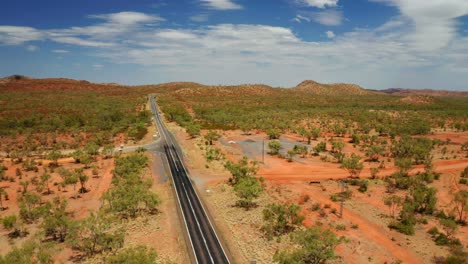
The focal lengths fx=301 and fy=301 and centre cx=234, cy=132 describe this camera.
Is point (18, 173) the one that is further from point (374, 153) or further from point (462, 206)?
point (374, 153)

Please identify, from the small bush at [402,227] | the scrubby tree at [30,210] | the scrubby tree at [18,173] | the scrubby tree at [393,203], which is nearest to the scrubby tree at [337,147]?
the scrubby tree at [393,203]

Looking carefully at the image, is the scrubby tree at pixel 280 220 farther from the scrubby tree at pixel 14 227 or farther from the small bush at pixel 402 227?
the scrubby tree at pixel 14 227

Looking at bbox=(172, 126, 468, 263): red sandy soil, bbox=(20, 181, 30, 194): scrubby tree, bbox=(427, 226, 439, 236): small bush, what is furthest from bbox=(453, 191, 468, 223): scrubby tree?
bbox=(20, 181, 30, 194): scrubby tree

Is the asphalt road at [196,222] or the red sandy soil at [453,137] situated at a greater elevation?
the red sandy soil at [453,137]

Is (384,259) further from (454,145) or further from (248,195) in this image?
(454,145)

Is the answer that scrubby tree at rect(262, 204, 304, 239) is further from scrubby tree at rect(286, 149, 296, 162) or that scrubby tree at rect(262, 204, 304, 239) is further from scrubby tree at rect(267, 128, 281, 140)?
scrubby tree at rect(267, 128, 281, 140)

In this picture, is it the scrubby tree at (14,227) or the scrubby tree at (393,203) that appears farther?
the scrubby tree at (393,203)
